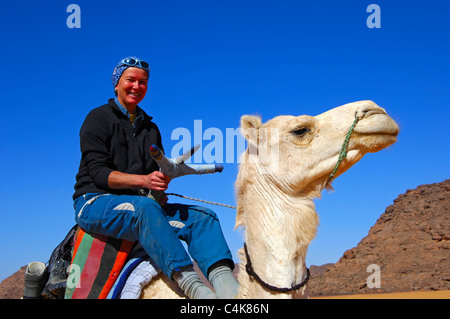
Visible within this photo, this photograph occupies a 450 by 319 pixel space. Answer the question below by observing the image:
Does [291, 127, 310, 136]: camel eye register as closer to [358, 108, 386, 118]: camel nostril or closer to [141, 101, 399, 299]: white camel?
[141, 101, 399, 299]: white camel

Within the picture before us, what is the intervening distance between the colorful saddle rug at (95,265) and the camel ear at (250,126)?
1355mm

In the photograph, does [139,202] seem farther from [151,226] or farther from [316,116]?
[316,116]

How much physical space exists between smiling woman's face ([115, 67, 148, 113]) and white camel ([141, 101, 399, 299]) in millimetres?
1278

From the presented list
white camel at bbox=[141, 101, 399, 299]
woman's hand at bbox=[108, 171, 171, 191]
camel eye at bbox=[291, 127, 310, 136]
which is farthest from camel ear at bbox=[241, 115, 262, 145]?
woman's hand at bbox=[108, 171, 171, 191]

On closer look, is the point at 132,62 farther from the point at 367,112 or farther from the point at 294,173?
the point at 367,112

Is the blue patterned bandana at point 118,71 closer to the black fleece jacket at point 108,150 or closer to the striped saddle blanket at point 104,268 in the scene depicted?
the black fleece jacket at point 108,150

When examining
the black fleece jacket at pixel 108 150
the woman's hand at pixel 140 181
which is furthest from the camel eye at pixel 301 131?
the black fleece jacket at pixel 108 150

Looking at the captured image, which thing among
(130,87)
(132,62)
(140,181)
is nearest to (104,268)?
(140,181)

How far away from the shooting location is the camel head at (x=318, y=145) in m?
3.71

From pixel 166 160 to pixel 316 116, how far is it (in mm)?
1253

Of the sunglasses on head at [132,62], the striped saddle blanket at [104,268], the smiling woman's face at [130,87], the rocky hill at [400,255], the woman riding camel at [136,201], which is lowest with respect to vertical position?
the striped saddle blanket at [104,268]

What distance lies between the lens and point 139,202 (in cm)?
382

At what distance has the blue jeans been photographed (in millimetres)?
3686

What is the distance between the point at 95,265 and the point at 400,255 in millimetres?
66044
